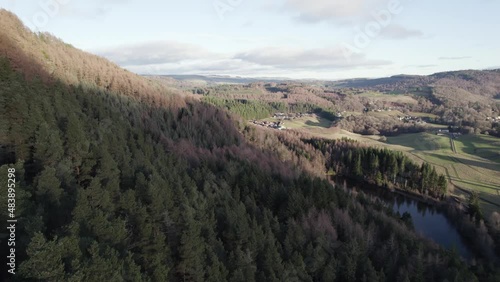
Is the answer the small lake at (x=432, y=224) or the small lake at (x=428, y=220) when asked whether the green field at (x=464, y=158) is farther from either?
the small lake at (x=428, y=220)

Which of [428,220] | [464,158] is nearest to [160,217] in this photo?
[428,220]

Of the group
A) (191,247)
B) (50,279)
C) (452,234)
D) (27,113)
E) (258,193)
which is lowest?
(452,234)

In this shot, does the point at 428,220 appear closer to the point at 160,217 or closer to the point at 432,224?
the point at 432,224

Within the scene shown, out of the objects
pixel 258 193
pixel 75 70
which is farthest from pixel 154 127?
pixel 258 193

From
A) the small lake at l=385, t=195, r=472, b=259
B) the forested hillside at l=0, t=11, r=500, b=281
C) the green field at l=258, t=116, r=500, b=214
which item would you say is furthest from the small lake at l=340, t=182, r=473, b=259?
the green field at l=258, t=116, r=500, b=214

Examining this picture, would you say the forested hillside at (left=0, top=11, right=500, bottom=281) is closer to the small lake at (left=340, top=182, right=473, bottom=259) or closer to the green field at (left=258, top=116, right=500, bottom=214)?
the small lake at (left=340, top=182, right=473, bottom=259)

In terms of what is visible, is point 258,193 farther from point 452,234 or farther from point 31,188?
point 452,234
